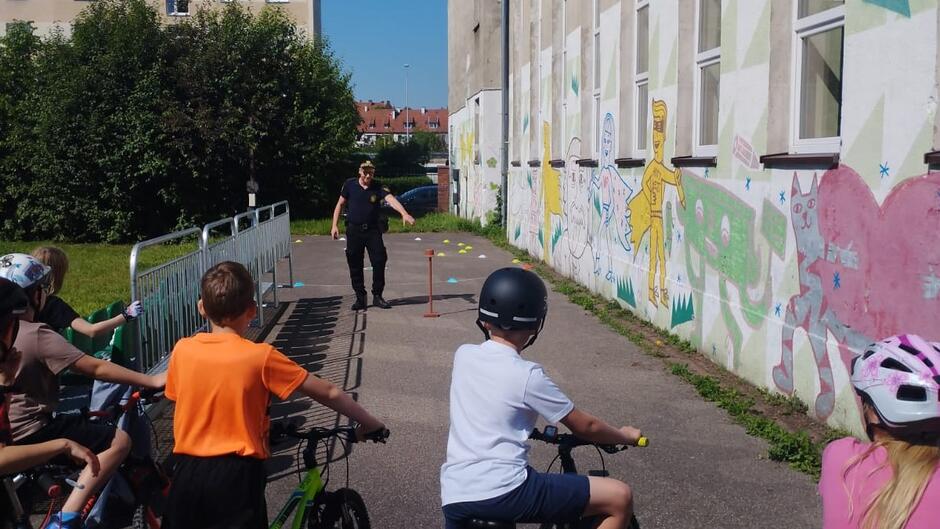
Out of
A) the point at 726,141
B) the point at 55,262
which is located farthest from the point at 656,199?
the point at 55,262

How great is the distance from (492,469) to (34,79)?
26421 mm

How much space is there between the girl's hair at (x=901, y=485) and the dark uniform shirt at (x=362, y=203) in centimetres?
1013

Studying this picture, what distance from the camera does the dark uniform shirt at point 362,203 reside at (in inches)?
481

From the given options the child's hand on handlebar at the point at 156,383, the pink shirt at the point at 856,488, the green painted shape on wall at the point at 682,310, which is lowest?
the green painted shape on wall at the point at 682,310

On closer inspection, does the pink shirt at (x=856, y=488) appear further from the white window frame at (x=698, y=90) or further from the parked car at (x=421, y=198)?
the parked car at (x=421, y=198)

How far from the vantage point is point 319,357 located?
9.40m

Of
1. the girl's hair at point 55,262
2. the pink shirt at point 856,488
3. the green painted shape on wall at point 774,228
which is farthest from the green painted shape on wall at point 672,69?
the pink shirt at point 856,488

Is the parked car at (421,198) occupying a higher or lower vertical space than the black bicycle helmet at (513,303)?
lower

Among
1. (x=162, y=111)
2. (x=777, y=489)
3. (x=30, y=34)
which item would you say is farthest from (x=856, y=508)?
(x=30, y=34)

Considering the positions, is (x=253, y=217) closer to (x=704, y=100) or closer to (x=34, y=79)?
(x=704, y=100)

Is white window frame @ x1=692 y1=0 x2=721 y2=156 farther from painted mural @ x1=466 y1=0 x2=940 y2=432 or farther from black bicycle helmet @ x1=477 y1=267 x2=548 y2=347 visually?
black bicycle helmet @ x1=477 y1=267 x2=548 y2=347

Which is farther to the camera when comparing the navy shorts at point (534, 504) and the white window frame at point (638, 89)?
the white window frame at point (638, 89)

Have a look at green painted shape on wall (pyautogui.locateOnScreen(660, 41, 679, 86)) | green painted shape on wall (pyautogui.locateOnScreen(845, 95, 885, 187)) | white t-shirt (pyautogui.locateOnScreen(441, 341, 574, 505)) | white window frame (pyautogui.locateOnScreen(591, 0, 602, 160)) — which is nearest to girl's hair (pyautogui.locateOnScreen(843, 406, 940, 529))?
white t-shirt (pyautogui.locateOnScreen(441, 341, 574, 505))

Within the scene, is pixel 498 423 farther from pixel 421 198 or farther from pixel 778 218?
pixel 421 198
